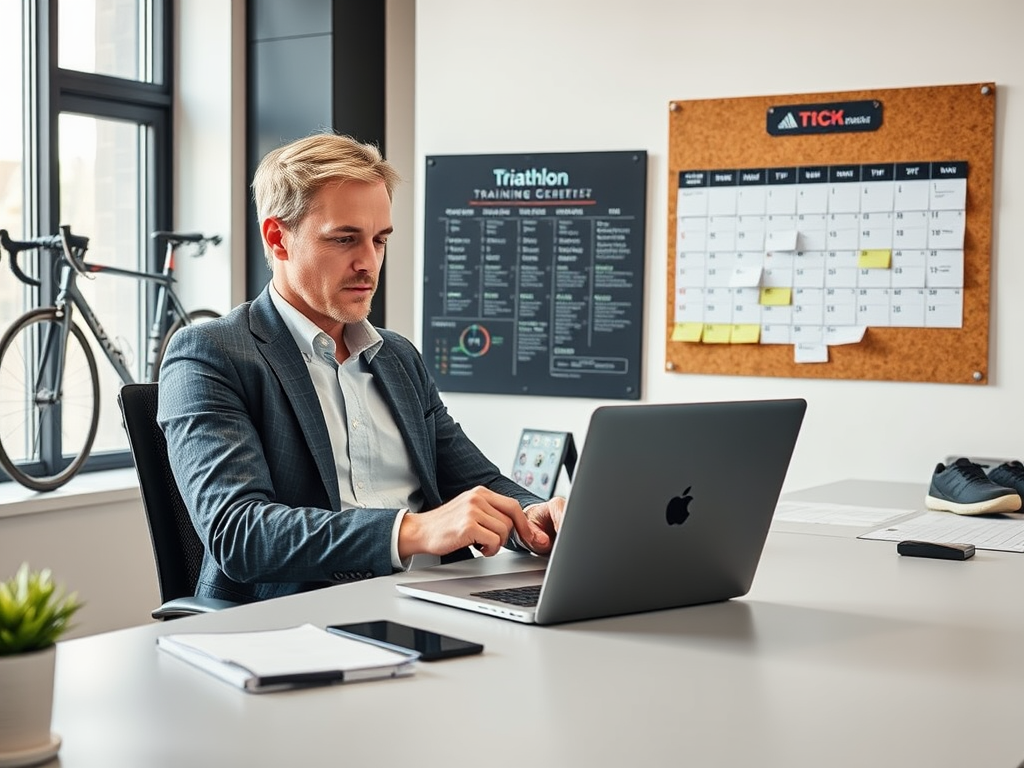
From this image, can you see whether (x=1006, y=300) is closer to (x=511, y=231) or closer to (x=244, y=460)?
(x=511, y=231)

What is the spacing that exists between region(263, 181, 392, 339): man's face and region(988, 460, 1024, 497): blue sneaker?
1.34 meters

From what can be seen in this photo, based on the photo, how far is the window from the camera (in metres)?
3.77

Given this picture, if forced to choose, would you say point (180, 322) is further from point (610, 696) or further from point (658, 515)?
point (610, 696)

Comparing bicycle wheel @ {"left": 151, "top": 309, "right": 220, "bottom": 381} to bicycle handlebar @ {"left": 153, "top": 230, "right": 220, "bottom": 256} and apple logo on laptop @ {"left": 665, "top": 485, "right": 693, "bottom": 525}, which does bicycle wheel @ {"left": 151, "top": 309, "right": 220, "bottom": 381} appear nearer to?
bicycle handlebar @ {"left": 153, "top": 230, "right": 220, "bottom": 256}

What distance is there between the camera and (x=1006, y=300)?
3.08 metres

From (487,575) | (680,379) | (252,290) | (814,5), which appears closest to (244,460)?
(487,575)

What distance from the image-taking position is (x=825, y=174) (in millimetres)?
3268

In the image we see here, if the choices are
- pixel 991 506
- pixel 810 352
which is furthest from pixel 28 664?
pixel 810 352

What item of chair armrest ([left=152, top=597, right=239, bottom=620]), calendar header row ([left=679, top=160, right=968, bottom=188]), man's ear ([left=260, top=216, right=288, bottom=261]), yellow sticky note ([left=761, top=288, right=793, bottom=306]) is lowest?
chair armrest ([left=152, top=597, right=239, bottom=620])

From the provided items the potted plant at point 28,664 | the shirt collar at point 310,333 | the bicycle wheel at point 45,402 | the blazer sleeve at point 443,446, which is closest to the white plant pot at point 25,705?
the potted plant at point 28,664

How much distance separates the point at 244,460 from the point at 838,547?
3.04ft

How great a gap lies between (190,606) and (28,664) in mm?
867

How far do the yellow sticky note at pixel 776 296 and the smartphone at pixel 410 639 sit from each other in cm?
218

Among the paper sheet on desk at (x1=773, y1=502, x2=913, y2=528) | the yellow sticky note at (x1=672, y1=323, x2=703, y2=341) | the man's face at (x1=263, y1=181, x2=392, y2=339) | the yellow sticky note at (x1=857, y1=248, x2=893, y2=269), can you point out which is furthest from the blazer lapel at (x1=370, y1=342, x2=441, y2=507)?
the yellow sticky note at (x1=857, y1=248, x2=893, y2=269)
